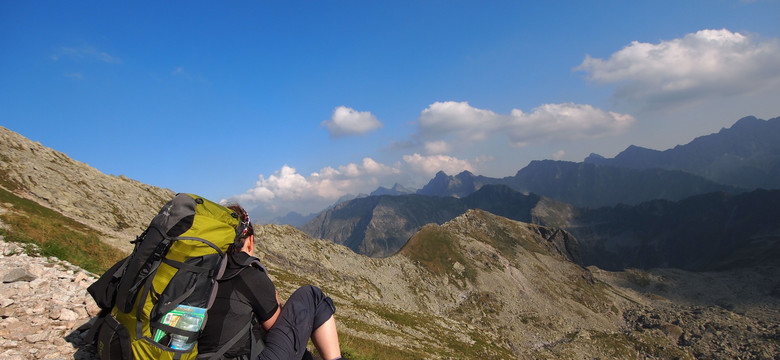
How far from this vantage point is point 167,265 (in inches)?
211

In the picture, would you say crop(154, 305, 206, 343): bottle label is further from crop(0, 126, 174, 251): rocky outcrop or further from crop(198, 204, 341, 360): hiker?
crop(0, 126, 174, 251): rocky outcrop

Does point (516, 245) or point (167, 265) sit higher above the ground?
point (167, 265)

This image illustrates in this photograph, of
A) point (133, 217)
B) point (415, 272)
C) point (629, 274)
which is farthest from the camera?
point (629, 274)

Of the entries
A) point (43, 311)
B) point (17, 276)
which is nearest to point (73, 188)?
point (17, 276)

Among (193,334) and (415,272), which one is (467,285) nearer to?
(415,272)

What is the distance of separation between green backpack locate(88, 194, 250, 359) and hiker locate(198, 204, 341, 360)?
0.68 feet

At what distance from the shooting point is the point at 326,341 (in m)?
6.84

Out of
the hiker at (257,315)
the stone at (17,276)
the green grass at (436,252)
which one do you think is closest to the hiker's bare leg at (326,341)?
the hiker at (257,315)

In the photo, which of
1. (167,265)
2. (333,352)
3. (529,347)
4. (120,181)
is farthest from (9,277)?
(529,347)

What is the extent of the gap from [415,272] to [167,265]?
10514cm

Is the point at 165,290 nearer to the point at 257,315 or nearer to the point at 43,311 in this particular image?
the point at 257,315

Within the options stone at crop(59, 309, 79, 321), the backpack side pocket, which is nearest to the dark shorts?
the backpack side pocket

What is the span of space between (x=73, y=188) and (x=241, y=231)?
61.5m

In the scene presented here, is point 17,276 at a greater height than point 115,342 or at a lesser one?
lesser
